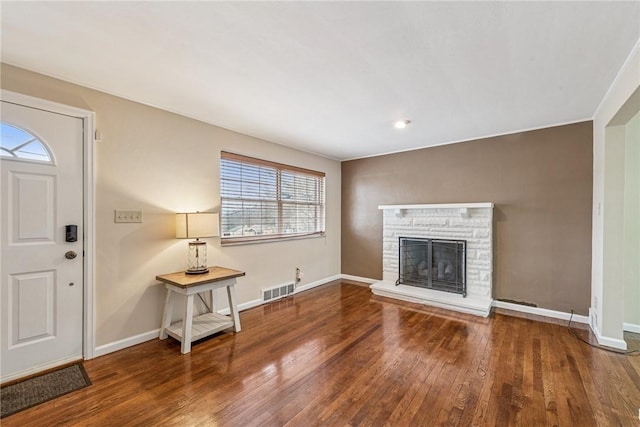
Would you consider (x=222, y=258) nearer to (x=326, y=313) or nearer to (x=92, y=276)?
(x=92, y=276)

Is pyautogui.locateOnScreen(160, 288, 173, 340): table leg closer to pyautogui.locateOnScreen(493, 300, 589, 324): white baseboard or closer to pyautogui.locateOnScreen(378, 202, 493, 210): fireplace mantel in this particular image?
pyautogui.locateOnScreen(378, 202, 493, 210): fireplace mantel

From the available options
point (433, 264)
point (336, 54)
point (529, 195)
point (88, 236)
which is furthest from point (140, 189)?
point (529, 195)

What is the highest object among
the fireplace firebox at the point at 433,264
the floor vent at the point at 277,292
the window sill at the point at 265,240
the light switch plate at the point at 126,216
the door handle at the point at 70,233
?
the light switch plate at the point at 126,216

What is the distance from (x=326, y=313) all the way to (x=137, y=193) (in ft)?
8.40

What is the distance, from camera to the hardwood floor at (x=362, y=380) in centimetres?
174

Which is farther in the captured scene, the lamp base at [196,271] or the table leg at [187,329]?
the lamp base at [196,271]

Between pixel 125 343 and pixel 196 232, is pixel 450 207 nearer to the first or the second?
pixel 196 232

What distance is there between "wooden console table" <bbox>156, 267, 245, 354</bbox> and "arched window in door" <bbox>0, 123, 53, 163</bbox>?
1401 millimetres

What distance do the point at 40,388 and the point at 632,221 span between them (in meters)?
5.58

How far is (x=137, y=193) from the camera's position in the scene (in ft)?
8.92

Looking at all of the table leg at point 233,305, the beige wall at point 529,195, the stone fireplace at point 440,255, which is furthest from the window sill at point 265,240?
the beige wall at point 529,195

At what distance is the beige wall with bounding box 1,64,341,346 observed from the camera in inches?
97.7

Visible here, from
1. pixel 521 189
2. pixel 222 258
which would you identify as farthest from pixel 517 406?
pixel 222 258

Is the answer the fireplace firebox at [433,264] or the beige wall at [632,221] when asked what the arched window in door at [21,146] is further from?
the beige wall at [632,221]
